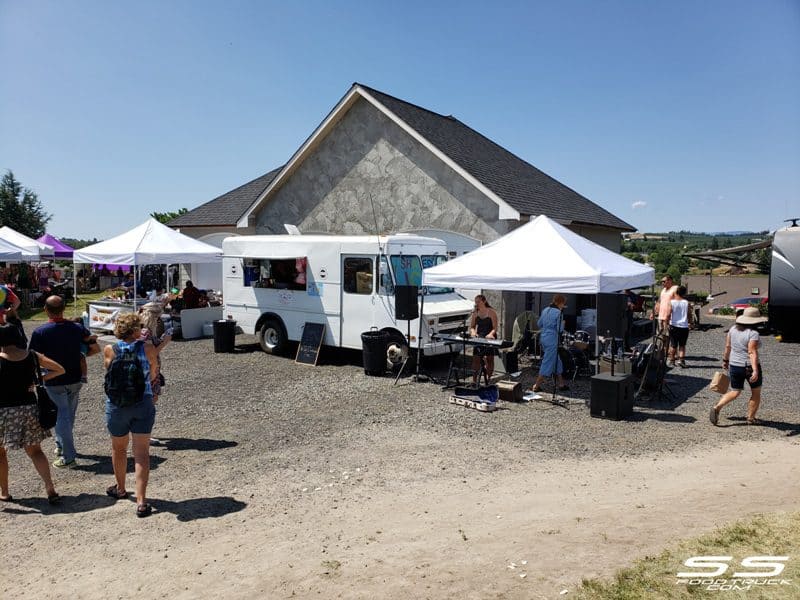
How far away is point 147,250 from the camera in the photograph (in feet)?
51.0

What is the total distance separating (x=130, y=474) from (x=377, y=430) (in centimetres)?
298

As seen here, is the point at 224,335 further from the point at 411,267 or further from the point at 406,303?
the point at 406,303

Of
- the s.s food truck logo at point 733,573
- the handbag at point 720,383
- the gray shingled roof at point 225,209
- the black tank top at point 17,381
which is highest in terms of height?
the gray shingled roof at point 225,209

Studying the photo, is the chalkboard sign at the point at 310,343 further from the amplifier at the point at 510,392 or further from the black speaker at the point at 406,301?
the amplifier at the point at 510,392

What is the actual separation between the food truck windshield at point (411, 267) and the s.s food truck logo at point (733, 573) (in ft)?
26.0

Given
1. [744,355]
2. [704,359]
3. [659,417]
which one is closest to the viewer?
[744,355]

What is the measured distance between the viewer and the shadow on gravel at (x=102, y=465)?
252 inches

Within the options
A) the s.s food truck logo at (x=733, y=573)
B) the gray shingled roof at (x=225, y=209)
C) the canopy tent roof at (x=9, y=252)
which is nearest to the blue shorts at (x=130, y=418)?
the s.s food truck logo at (x=733, y=573)

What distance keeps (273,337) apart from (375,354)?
3.33 m

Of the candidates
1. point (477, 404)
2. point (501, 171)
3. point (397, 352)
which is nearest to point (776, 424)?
point (477, 404)

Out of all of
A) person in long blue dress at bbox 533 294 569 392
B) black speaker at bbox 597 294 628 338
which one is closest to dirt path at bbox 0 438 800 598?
person in long blue dress at bbox 533 294 569 392

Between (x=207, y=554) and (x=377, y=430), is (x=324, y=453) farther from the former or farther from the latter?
(x=207, y=554)

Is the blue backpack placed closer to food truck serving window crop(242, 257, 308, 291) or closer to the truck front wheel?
the truck front wheel

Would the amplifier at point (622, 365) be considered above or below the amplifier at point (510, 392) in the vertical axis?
above
